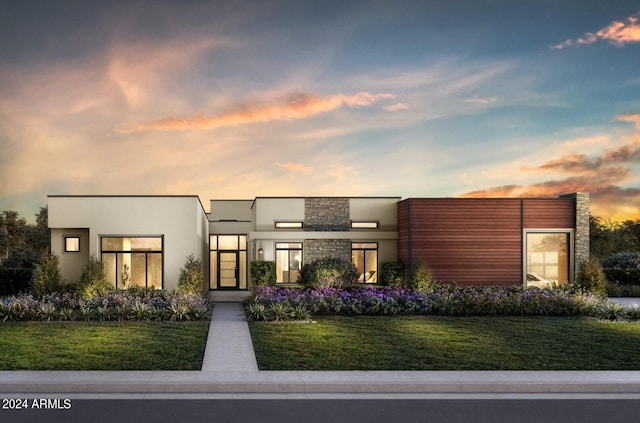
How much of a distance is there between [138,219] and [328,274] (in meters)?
7.96

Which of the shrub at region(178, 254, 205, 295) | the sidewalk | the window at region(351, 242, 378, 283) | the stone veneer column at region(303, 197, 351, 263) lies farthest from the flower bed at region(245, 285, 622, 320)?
the sidewalk

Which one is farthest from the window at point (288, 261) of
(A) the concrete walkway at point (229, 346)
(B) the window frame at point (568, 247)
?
(B) the window frame at point (568, 247)

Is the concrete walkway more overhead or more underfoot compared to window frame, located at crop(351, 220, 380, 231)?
more underfoot

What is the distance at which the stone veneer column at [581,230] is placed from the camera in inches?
1014

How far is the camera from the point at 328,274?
24234mm

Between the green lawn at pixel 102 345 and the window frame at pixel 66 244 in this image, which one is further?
the window frame at pixel 66 244

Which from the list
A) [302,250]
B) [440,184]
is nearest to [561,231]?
[440,184]

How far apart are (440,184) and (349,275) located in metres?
9.42

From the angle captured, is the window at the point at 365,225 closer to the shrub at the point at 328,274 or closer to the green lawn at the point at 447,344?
the shrub at the point at 328,274

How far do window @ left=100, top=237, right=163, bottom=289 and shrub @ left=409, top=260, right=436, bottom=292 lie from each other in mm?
10163

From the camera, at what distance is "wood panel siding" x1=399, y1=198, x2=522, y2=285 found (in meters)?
25.5

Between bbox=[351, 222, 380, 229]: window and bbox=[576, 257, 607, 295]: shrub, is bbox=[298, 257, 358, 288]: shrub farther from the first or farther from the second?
bbox=[576, 257, 607, 295]: shrub

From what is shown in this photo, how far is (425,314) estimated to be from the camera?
1984cm

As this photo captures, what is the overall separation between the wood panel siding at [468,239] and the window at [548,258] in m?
0.54
